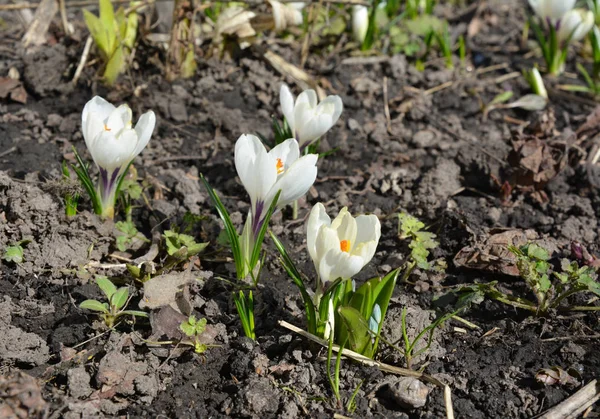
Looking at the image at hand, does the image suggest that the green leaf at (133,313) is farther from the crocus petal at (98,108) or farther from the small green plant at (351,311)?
the crocus petal at (98,108)

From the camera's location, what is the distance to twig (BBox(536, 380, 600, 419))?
1931 millimetres

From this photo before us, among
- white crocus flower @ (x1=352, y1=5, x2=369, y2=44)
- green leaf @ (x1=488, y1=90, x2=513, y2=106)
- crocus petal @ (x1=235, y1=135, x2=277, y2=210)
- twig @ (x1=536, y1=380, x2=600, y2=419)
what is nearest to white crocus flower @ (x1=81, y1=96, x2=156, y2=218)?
crocus petal @ (x1=235, y1=135, x2=277, y2=210)

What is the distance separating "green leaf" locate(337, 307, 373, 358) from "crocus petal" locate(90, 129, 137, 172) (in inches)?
35.5

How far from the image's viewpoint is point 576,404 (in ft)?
6.43

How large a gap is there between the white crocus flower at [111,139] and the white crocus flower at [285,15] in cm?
144

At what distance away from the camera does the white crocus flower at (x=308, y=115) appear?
262cm

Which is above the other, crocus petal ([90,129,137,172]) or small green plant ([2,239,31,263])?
crocus petal ([90,129,137,172])

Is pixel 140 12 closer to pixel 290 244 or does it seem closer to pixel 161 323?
pixel 290 244

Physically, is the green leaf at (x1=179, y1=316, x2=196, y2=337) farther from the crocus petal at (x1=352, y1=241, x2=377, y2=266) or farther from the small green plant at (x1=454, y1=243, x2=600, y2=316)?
the small green plant at (x1=454, y1=243, x2=600, y2=316)

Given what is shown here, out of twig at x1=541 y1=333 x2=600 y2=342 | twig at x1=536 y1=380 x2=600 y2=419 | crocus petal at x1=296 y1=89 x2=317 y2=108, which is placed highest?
crocus petal at x1=296 y1=89 x2=317 y2=108

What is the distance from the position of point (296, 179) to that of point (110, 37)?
5.32 feet

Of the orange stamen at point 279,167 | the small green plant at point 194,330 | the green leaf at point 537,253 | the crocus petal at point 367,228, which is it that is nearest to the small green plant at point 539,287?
the green leaf at point 537,253

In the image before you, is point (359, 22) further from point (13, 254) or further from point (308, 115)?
point (13, 254)

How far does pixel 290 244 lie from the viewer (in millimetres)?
2623
